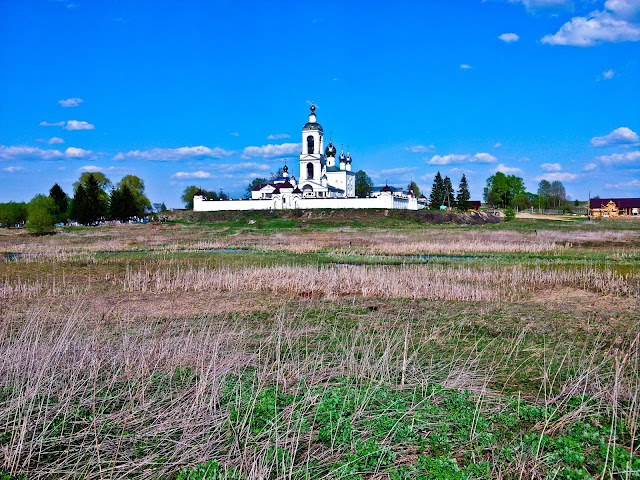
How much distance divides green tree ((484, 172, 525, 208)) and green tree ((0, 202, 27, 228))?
293ft

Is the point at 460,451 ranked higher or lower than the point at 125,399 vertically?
lower

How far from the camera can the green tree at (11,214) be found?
71625 mm

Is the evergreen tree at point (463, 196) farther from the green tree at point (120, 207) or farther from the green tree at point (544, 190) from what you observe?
the green tree at point (120, 207)

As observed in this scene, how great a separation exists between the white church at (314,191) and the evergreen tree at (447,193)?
5616 millimetres

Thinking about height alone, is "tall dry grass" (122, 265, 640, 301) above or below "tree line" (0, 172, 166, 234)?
below

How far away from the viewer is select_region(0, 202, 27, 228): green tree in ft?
235

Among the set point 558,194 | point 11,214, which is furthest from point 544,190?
point 11,214

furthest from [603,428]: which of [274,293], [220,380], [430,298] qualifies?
[274,293]

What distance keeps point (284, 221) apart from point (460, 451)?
190ft

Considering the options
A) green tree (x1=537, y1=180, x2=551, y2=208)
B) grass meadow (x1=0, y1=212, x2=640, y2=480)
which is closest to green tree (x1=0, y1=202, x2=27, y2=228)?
grass meadow (x1=0, y1=212, x2=640, y2=480)

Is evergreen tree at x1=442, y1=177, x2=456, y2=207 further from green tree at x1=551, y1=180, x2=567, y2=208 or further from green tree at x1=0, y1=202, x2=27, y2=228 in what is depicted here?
green tree at x1=0, y1=202, x2=27, y2=228

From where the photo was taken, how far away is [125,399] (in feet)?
21.3

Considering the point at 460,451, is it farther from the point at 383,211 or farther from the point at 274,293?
the point at 383,211

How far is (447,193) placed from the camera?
92.9 meters
